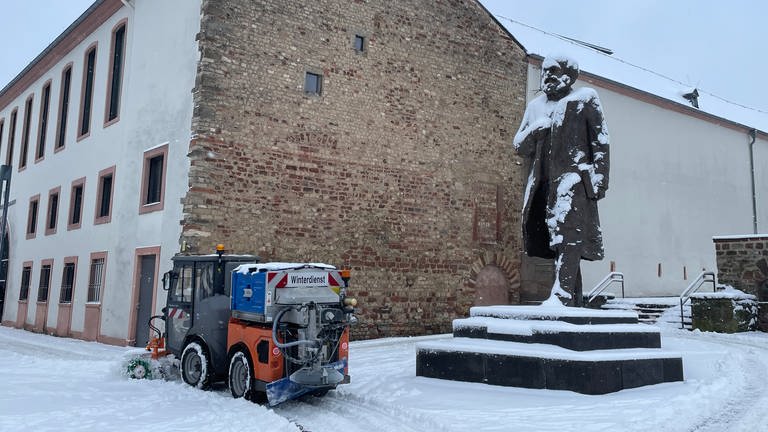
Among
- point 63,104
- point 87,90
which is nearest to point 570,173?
point 87,90

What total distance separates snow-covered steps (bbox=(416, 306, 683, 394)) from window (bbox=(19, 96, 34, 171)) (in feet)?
66.2

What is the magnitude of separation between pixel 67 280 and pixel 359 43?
10.3 metres

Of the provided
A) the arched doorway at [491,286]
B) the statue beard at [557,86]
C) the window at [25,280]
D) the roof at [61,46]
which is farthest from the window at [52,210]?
the statue beard at [557,86]

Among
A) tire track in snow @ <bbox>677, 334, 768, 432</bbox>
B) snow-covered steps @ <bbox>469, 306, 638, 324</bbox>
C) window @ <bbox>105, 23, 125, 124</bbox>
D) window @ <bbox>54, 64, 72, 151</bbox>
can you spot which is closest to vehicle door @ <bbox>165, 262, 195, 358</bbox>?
snow-covered steps @ <bbox>469, 306, 638, 324</bbox>

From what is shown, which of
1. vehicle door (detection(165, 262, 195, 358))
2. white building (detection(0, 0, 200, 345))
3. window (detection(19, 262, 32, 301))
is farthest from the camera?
window (detection(19, 262, 32, 301))

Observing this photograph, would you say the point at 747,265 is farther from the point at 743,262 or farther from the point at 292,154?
the point at 292,154

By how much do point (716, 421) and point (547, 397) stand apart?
1.63 meters

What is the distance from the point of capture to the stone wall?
47.4 feet

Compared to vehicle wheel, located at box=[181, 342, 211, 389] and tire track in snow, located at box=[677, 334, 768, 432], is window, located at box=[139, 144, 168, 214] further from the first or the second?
tire track in snow, located at box=[677, 334, 768, 432]

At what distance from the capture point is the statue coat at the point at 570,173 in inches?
334

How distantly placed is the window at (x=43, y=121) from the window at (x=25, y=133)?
1.53 meters

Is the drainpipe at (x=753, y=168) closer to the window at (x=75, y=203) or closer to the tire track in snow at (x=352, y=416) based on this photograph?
the tire track in snow at (x=352, y=416)

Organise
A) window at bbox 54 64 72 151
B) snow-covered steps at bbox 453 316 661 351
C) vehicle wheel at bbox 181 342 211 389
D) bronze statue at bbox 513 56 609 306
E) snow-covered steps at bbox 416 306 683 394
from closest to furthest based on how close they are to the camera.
Answer: 1. snow-covered steps at bbox 416 306 683 394
2. snow-covered steps at bbox 453 316 661 351
3. vehicle wheel at bbox 181 342 211 389
4. bronze statue at bbox 513 56 609 306
5. window at bbox 54 64 72 151

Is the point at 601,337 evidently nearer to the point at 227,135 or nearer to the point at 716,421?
the point at 716,421
